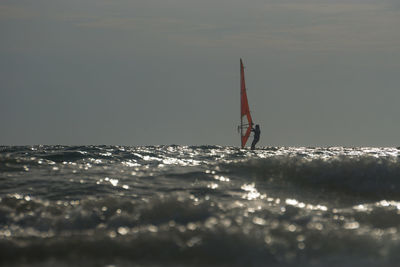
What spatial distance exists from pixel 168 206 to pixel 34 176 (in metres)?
5.45

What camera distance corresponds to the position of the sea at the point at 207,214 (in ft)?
16.7

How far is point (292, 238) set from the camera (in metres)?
5.66

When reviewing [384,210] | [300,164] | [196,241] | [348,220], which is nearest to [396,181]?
[300,164]

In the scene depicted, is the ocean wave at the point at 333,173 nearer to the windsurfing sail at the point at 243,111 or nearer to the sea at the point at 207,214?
the sea at the point at 207,214

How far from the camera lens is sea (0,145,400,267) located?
200 inches

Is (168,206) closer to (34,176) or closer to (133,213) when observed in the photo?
(133,213)

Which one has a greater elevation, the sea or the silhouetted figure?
the sea

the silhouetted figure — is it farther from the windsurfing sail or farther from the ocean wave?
the ocean wave

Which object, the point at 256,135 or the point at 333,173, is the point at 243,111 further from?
the point at 333,173

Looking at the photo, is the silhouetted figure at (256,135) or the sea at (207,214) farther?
the silhouetted figure at (256,135)

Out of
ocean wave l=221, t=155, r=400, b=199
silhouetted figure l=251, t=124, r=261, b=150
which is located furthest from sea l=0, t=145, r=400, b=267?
silhouetted figure l=251, t=124, r=261, b=150

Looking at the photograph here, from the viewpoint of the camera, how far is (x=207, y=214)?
23.0 feet

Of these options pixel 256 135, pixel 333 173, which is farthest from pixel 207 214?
pixel 256 135

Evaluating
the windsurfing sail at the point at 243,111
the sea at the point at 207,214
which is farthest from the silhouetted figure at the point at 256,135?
the sea at the point at 207,214
